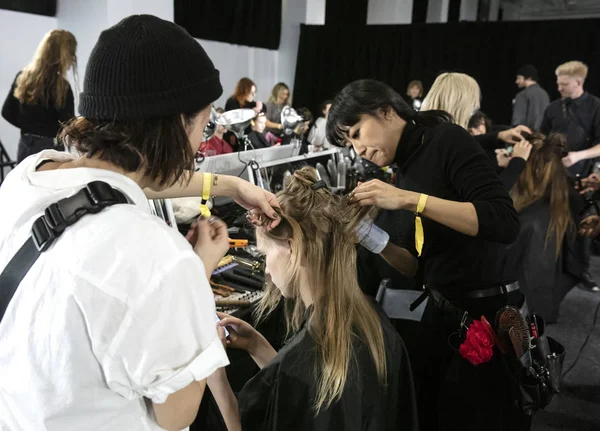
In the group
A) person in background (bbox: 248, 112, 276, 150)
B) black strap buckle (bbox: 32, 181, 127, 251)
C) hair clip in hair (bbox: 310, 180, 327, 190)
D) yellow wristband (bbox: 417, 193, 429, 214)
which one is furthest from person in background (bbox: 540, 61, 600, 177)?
black strap buckle (bbox: 32, 181, 127, 251)

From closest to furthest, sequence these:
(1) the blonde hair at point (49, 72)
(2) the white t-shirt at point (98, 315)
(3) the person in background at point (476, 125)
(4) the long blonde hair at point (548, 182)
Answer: (2) the white t-shirt at point (98, 315), (4) the long blonde hair at point (548, 182), (1) the blonde hair at point (49, 72), (3) the person in background at point (476, 125)

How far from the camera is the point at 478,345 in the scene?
1346 millimetres

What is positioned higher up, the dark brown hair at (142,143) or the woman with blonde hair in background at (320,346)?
the dark brown hair at (142,143)

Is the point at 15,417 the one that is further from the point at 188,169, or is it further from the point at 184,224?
the point at 184,224

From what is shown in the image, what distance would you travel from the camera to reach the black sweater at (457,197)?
133 centimetres

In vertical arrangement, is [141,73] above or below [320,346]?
above

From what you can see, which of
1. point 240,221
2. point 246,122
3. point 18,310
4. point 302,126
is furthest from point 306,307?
point 302,126

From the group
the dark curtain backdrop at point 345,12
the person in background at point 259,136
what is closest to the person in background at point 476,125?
the person in background at point 259,136

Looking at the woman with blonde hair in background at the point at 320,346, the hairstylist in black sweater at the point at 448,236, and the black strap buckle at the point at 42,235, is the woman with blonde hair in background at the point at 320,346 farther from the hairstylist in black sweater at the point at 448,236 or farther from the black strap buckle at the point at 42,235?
A: the black strap buckle at the point at 42,235

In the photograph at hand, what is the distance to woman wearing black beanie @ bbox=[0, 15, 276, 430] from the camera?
572 mm

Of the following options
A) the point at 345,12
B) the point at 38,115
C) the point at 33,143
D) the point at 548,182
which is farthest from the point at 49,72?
the point at 345,12

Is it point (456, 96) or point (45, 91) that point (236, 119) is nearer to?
point (456, 96)

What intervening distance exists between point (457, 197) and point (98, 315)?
3.55ft

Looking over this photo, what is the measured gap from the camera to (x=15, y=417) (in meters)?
0.66
